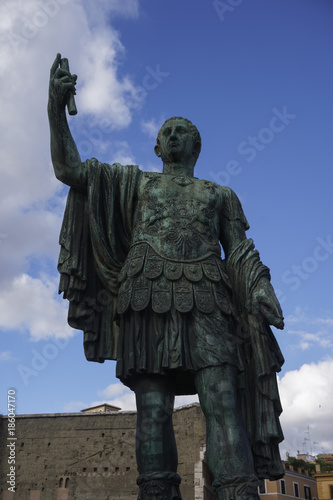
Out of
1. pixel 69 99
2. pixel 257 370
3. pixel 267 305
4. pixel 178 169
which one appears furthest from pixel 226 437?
pixel 69 99

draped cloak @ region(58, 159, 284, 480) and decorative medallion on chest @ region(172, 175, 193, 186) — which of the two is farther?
decorative medallion on chest @ region(172, 175, 193, 186)

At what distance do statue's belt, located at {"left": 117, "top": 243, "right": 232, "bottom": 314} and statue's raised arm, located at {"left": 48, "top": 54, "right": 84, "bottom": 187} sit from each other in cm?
87

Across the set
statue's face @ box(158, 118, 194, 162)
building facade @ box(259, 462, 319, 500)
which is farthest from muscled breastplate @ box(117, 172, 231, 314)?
building facade @ box(259, 462, 319, 500)

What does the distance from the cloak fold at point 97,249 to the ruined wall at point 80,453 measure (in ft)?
93.5

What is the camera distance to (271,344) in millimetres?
4215

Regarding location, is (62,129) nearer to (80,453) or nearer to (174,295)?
(174,295)

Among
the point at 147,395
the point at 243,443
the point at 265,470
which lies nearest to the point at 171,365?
the point at 147,395

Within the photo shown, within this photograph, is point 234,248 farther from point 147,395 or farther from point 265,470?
point 265,470

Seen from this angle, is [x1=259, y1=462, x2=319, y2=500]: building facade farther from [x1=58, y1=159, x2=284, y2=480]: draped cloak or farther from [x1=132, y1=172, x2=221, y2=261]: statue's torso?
[x1=132, y1=172, x2=221, y2=261]: statue's torso

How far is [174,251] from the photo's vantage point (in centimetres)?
428

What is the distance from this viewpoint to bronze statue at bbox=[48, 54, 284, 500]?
151 inches

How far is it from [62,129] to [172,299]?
1562 millimetres

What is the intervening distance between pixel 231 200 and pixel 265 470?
2109 mm

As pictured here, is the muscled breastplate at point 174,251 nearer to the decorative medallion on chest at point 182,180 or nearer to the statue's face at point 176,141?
the decorative medallion on chest at point 182,180
